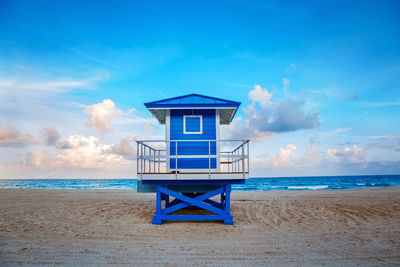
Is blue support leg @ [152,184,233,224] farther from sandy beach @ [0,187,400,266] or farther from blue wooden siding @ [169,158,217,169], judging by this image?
blue wooden siding @ [169,158,217,169]

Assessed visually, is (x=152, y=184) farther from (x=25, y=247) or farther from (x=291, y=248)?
(x=291, y=248)

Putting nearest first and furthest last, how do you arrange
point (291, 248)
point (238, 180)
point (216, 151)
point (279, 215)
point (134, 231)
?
1. point (291, 248)
2. point (134, 231)
3. point (238, 180)
4. point (216, 151)
5. point (279, 215)

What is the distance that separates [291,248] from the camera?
710 cm

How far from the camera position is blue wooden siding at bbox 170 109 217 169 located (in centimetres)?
1077

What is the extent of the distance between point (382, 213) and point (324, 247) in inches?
268

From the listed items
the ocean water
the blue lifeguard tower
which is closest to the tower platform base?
the blue lifeguard tower

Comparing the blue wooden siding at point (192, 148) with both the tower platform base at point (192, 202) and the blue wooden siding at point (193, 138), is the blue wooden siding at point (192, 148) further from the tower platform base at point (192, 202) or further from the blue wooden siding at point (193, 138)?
the tower platform base at point (192, 202)

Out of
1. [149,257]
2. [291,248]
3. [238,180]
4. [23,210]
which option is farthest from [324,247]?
[23,210]

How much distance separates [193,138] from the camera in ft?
35.7

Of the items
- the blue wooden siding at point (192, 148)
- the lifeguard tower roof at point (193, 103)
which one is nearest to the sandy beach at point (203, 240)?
the blue wooden siding at point (192, 148)

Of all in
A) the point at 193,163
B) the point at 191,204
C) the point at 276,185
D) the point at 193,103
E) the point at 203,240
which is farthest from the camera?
the point at 276,185

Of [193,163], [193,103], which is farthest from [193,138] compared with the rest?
[193,103]

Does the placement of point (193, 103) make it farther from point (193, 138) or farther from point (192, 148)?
point (192, 148)

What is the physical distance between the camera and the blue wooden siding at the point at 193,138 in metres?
10.8
